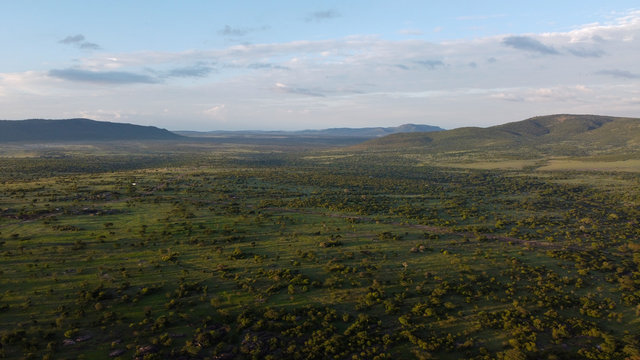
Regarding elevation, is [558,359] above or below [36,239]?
below

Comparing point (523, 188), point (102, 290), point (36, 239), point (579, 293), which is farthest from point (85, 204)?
point (523, 188)

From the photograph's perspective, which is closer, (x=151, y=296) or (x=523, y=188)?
(x=151, y=296)

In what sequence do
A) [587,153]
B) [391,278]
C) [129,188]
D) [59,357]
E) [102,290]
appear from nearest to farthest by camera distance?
[59,357]
[102,290]
[391,278]
[129,188]
[587,153]

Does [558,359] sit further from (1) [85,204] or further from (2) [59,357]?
(1) [85,204]
